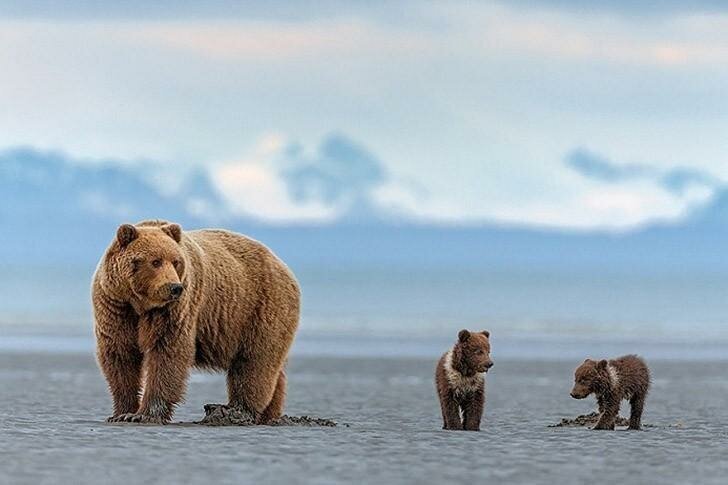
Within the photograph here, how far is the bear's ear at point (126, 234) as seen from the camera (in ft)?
42.9

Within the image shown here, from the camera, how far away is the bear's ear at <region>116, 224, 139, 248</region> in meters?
13.1

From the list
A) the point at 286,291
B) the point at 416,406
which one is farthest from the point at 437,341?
the point at 286,291

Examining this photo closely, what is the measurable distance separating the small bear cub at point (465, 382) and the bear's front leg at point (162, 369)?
8.12 feet

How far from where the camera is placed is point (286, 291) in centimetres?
1485

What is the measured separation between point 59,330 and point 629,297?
224ft

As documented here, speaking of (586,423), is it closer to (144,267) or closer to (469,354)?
(469,354)

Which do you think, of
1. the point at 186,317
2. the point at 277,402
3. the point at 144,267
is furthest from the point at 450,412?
the point at 144,267

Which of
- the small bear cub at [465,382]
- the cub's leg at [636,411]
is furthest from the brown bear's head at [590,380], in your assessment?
the small bear cub at [465,382]

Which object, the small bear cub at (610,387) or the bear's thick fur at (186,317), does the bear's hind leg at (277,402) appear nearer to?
the bear's thick fur at (186,317)

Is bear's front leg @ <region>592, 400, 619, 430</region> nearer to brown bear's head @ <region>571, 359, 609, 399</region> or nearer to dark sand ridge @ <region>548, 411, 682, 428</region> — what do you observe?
brown bear's head @ <region>571, 359, 609, 399</region>

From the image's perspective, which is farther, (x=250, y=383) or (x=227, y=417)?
(x=250, y=383)

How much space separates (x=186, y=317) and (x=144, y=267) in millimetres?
745

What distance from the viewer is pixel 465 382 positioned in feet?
47.8

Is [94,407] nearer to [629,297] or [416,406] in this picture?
[416,406]
